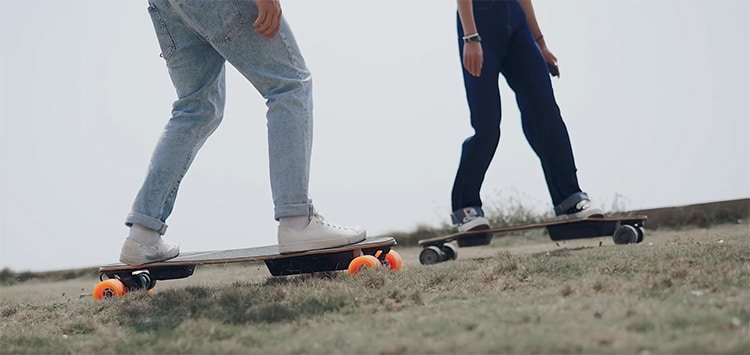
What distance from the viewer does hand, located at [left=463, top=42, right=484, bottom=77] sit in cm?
445

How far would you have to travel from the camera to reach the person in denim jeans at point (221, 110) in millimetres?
3148

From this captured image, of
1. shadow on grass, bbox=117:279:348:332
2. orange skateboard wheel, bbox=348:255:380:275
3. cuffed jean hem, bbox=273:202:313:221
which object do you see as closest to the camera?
shadow on grass, bbox=117:279:348:332

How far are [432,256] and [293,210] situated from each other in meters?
1.48

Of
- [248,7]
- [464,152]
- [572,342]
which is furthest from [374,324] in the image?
[464,152]

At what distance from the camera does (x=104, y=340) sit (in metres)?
2.46

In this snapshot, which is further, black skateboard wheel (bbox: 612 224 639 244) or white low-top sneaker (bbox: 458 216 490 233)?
white low-top sneaker (bbox: 458 216 490 233)

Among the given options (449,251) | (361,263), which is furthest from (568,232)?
(361,263)

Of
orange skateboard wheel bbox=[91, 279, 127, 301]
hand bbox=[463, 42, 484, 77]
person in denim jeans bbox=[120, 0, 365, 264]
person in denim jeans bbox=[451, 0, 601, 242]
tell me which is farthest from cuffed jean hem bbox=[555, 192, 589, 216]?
orange skateboard wheel bbox=[91, 279, 127, 301]

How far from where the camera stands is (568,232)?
445 centimetres

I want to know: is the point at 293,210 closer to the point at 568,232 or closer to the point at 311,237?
the point at 311,237

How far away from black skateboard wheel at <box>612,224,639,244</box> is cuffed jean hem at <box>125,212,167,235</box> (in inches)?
89.4

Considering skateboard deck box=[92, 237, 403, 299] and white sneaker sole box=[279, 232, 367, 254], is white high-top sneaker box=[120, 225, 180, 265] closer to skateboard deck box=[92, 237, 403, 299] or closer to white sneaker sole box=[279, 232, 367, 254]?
skateboard deck box=[92, 237, 403, 299]

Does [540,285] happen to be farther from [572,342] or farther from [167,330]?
[167,330]

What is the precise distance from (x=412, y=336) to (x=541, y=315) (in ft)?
1.15
